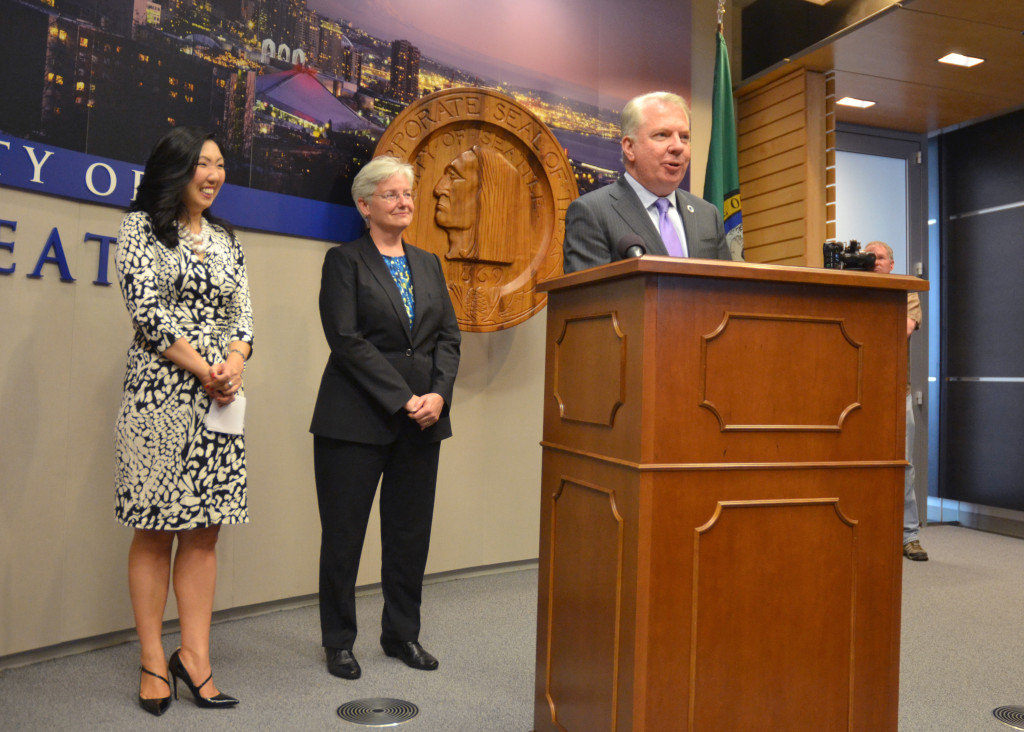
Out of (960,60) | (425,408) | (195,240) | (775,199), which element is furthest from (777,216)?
(195,240)

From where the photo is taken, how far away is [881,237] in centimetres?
618

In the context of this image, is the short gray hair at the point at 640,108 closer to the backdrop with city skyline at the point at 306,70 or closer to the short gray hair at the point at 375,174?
the short gray hair at the point at 375,174

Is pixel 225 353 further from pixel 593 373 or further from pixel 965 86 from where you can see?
pixel 965 86

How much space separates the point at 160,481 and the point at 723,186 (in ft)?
11.3

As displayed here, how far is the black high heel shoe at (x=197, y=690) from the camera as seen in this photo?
250 centimetres

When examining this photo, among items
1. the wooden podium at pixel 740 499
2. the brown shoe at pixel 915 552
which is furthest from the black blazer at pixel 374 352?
the brown shoe at pixel 915 552

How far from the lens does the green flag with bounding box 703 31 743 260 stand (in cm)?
472

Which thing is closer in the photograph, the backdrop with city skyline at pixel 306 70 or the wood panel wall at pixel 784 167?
the backdrop with city skyline at pixel 306 70

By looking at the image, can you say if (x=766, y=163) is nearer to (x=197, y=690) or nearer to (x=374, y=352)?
(x=374, y=352)

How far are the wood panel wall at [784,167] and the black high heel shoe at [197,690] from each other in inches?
154

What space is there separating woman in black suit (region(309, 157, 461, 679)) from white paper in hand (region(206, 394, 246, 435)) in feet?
1.04

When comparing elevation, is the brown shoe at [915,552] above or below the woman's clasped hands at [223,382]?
below

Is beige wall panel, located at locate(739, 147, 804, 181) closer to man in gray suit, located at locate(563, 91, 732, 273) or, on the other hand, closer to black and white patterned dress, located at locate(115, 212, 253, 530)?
man in gray suit, located at locate(563, 91, 732, 273)

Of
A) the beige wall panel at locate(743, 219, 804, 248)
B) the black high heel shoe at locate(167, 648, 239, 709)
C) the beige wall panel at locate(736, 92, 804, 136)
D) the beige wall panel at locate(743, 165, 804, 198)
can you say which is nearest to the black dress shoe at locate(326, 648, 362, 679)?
the black high heel shoe at locate(167, 648, 239, 709)
